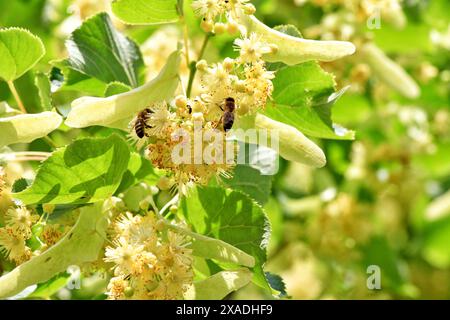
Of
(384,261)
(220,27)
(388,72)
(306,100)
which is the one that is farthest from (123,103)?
(384,261)

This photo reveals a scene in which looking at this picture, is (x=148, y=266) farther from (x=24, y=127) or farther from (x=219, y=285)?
(x=24, y=127)

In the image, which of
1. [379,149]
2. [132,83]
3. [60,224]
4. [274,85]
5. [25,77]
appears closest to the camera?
[60,224]

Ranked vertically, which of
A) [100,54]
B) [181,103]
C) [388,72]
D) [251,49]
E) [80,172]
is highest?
[388,72]

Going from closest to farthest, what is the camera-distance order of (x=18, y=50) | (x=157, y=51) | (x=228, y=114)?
(x=228, y=114) < (x=18, y=50) < (x=157, y=51)

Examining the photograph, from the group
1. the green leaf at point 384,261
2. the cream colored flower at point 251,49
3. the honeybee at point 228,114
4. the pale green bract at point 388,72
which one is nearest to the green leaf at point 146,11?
the cream colored flower at point 251,49

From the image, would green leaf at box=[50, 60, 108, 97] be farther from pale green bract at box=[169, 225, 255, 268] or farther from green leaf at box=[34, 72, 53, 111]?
pale green bract at box=[169, 225, 255, 268]
